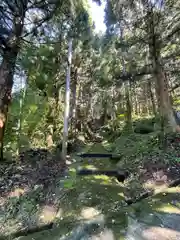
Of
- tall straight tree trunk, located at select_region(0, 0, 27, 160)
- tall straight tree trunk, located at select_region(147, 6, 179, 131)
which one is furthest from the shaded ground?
tall straight tree trunk, located at select_region(147, 6, 179, 131)

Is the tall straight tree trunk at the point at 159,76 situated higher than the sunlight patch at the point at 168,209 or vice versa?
the tall straight tree trunk at the point at 159,76

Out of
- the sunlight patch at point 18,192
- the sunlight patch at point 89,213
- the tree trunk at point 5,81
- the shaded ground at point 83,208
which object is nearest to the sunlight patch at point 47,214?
the shaded ground at point 83,208

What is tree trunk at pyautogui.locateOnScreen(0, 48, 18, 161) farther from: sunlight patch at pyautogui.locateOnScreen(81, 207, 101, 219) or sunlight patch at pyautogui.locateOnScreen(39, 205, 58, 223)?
sunlight patch at pyautogui.locateOnScreen(81, 207, 101, 219)

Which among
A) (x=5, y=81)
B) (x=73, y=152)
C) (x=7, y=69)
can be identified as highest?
(x=7, y=69)

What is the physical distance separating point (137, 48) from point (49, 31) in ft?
14.5

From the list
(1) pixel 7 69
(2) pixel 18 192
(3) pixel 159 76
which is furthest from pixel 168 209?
(1) pixel 7 69

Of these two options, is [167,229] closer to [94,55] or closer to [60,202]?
[60,202]

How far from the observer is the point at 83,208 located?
148 inches

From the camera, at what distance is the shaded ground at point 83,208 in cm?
285

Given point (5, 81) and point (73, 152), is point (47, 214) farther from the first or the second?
point (73, 152)

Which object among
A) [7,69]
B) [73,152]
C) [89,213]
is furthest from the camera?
[73,152]

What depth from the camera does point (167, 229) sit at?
2.75 metres

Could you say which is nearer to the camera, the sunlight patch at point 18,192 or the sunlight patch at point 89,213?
the sunlight patch at point 89,213

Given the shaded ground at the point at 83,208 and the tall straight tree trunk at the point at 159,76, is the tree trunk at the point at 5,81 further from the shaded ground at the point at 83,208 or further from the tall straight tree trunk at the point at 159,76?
the tall straight tree trunk at the point at 159,76
